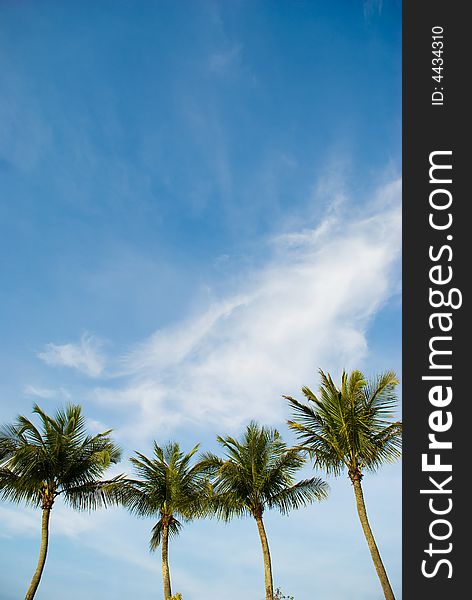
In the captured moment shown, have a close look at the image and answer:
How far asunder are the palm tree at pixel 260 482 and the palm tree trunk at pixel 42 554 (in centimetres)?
770

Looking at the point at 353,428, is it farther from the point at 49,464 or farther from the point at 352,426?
the point at 49,464

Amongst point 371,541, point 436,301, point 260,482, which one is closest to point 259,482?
point 260,482

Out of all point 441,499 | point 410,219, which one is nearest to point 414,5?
point 410,219

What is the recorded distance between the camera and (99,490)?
86.6ft

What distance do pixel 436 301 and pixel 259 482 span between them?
20602mm

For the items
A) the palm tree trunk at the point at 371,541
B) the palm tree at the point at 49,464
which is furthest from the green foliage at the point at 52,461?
the palm tree trunk at the point at 371,541

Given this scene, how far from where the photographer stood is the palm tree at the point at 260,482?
26.3m

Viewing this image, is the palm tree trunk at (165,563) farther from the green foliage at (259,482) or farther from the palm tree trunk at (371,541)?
the palm tree trunk at (371,541)

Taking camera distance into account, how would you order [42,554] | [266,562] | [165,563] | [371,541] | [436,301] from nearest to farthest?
[436,301] < [371,541] < [42,554] < [266,562] < [165,563]

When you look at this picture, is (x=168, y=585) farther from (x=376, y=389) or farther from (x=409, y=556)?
(x=409, y=556)

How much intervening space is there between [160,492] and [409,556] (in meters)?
24.4

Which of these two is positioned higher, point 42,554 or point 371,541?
point 371,541

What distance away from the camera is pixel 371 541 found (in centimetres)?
1916

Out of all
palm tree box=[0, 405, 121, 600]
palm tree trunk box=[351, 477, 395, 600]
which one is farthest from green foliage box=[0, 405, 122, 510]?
palm tree trunk box=[351, 477, 395, 600]
